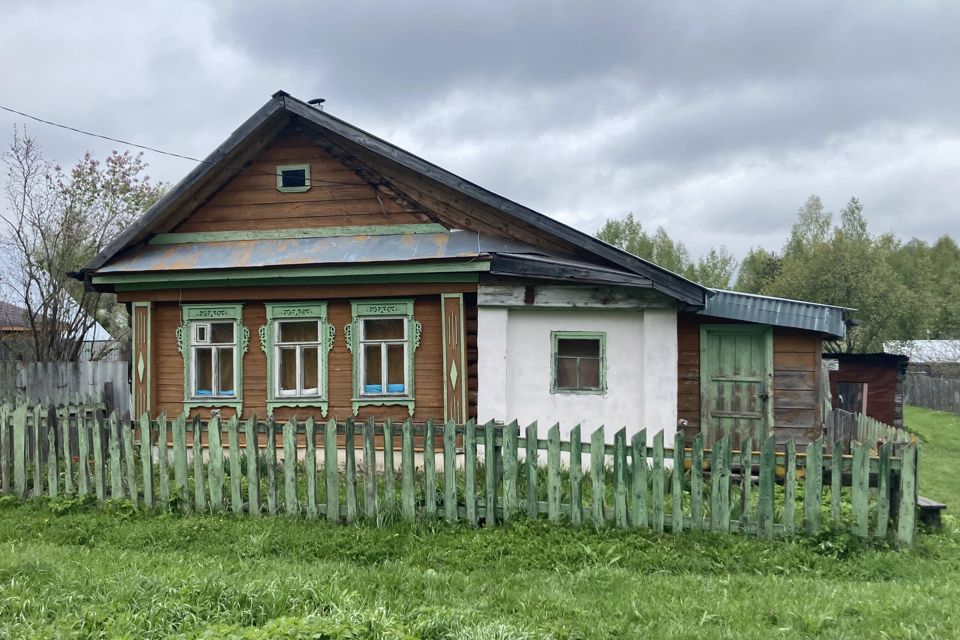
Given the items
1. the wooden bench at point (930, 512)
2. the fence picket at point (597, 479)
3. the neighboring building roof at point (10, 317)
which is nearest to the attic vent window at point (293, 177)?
the fence picket at point (597, 479)

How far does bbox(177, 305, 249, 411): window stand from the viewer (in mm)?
10477

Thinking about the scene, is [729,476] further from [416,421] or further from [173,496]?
[173,496]

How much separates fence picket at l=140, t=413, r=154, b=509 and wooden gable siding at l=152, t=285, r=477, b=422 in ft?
10.2

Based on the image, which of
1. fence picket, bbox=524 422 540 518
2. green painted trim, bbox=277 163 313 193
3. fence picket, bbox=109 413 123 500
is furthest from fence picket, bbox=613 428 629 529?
green painted trim, bbox=277 163 313 193

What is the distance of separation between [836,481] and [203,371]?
29.7ft

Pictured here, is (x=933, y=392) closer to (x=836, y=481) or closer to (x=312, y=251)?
(x=836, y=481)

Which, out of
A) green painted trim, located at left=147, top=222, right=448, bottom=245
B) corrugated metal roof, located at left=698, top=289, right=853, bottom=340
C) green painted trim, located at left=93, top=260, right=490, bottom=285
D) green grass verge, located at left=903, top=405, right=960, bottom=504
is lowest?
green grass verge, located at left=903, top=405, right=960, bottom=504

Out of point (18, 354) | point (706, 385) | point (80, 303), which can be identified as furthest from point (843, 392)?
point (18, 354)

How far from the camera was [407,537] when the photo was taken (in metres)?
6.28

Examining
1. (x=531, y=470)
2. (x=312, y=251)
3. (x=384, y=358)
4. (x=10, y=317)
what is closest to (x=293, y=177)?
(x=312, y=251)

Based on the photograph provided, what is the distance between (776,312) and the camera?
32.0ft

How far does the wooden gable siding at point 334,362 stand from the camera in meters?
9.95

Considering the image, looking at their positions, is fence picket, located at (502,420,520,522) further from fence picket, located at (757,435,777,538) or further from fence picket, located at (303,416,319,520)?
fence picket, located at (757,435,777,538)

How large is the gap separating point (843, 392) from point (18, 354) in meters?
22.1
